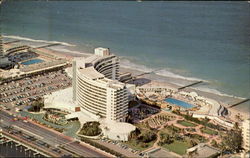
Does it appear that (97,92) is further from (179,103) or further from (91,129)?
(179,103)

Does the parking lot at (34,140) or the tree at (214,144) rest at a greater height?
the tree at (214,144)

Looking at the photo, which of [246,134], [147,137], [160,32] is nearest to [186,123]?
[147,137]

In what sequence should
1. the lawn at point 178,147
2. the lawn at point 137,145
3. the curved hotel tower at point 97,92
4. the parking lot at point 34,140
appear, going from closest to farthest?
the parking lot at point 34,140
the lawn at point 178,147
the lawn at point 137,145
the curved hotel tower at point 97,92

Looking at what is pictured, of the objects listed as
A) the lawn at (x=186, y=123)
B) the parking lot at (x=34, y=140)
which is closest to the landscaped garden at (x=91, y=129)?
the parking lot at (x=34, y=140)

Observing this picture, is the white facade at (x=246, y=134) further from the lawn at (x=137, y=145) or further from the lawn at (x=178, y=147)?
the lawn at (x=137, y=145)

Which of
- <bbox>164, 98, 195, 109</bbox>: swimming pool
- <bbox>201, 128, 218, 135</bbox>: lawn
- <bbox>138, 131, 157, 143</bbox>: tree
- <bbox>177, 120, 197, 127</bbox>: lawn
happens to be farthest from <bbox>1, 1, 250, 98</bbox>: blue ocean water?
<bbox>138, 131, 157, 143</bbox>: tree

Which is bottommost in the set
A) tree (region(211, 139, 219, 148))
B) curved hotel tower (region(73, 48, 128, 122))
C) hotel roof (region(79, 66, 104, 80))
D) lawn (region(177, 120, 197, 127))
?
tree (region(211, 139, 219, 148))

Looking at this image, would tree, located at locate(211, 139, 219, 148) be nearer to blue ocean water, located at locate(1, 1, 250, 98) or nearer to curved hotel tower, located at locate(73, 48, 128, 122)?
curved hotel tower, located at locate(73, 48, 128, 122)
